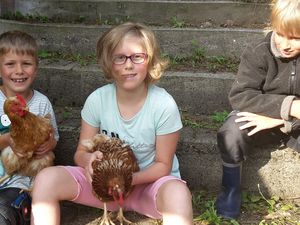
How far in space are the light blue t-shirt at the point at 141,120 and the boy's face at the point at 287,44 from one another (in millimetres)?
640

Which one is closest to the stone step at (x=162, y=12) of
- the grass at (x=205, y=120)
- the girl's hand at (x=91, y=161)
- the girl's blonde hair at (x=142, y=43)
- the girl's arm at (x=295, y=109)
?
the grass at (x=205, y=120)

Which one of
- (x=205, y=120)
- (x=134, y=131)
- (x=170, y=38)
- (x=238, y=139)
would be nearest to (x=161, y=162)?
(x=134, y=131)

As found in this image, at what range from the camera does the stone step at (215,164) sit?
2664mm

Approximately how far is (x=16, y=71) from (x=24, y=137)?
0.42 meters

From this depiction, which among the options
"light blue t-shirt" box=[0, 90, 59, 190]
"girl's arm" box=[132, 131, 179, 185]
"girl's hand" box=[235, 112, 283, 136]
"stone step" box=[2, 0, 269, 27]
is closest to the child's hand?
"light blue t-shirt" box=[0, 90, 59, 190]

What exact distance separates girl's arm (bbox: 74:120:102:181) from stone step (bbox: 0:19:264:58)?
1333 mm

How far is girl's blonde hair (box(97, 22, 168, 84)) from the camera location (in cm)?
227

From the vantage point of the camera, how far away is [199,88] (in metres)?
3.13

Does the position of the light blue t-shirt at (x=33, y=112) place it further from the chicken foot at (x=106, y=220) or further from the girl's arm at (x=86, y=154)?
the chicken foot at (x=106, y=220)

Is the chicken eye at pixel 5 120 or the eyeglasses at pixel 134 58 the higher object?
the eyeglasses at pixel 134 58

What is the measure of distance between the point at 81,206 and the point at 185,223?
34.5 inches

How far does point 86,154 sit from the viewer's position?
7.66 feet

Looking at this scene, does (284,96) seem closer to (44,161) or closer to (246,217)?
(246,217)

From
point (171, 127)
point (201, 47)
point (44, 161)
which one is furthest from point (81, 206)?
point (201, 47)
